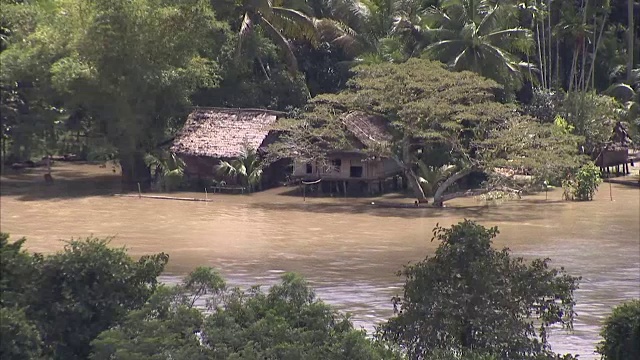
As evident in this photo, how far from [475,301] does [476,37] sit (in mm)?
21247

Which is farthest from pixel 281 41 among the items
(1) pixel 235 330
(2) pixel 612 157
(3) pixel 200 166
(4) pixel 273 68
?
(1) pixel 235 330

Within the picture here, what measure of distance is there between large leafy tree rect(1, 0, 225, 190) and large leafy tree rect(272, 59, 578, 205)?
3.82 metres

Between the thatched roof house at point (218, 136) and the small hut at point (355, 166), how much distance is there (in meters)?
1.65

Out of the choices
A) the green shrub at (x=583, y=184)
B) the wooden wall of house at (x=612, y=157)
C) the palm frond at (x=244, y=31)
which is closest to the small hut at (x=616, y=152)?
the wooden wall of house at (x=612, y=157)

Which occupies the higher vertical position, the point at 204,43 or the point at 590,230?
the point at 204,43

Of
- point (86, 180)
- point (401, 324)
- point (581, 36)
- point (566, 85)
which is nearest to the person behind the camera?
point (401, 324)

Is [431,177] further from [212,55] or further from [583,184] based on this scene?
[212,55]

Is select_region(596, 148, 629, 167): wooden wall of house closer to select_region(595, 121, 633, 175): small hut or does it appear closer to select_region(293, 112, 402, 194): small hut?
select_region(595, 121, 633, 175): small hut

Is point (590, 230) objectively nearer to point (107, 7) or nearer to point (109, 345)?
point (107, 7)

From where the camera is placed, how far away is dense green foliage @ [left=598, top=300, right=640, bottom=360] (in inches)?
335

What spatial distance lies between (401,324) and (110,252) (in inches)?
97.0

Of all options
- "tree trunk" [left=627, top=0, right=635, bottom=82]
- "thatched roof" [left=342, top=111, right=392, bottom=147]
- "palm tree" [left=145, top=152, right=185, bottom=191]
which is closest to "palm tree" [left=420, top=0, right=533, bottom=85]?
"thatched roof" [left=342, top=111, right=392, bottom=147]

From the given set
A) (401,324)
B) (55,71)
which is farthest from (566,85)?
(401,324)

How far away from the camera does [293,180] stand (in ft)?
93.6
